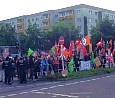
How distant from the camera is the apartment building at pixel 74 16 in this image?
295ft

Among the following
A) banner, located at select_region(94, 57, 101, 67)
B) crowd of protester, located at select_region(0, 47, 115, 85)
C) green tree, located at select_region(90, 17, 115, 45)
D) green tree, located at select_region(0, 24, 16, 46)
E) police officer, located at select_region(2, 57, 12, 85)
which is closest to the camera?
police officer, located at select_region(2, 57, 12, 85)

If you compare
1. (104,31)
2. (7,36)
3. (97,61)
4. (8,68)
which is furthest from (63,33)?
(8,68)

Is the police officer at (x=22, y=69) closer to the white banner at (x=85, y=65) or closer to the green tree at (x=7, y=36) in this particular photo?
the white banner at (x=85, y=65)

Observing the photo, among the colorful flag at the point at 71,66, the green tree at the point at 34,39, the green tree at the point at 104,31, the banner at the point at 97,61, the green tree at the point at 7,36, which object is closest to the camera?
the colorful flag at the point at 71,66

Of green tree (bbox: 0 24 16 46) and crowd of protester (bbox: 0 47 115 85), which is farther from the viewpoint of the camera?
green tree (bbox: 0 24 16 46)

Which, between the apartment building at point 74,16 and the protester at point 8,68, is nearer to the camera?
the protester at point 8,68

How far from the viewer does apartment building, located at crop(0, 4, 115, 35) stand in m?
89.8

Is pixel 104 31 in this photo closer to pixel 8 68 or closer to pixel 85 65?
pixel 85 65

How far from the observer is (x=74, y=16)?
91.1m

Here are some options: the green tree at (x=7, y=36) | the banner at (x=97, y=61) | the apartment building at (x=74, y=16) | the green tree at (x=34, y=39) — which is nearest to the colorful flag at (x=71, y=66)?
the banner at (x=97, y=61)

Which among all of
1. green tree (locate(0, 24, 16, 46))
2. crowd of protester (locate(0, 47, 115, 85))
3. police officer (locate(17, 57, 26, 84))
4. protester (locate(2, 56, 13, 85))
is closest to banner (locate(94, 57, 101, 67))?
crowd of protester (locate(0, 47, 115, 85))

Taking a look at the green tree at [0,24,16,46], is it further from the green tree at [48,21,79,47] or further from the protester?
the protester

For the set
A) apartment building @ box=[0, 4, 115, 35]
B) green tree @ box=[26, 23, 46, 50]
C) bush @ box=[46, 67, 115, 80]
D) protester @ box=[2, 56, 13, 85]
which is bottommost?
bush @ box=[46, 67, 115, 80]

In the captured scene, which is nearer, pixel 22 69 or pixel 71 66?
pixel 22 69
